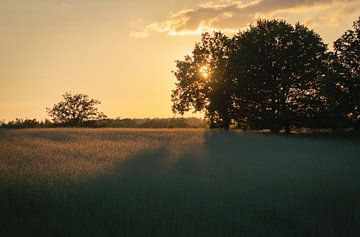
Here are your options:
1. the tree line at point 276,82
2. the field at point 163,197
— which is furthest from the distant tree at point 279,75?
the field at point 163,197

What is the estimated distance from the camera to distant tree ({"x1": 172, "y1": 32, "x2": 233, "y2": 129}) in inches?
2080

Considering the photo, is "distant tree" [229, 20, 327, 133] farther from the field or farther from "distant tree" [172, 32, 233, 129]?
the field

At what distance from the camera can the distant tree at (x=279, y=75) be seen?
47.2 meters

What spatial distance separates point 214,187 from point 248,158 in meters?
7.73

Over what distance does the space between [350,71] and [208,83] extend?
49.6ft

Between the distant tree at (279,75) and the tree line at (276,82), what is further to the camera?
the distant tree at (279,75)

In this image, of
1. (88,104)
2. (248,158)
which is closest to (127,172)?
(248,158)

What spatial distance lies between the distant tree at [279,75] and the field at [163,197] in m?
28.1

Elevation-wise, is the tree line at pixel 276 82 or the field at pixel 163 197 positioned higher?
the tree line at pixel 276 82

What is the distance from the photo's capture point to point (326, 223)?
1373 cm

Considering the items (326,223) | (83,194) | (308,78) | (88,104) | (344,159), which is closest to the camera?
(83,194)

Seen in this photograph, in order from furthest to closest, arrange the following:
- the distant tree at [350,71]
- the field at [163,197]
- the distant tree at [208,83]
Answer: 1. the distant tree at [208,83]
2. the distant tree at [350,71]
3. the field at [163,197]

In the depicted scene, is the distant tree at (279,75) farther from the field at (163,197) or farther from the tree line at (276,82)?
the field at (163,197)

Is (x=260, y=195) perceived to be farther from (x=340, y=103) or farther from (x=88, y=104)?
(x=88, y=104)
